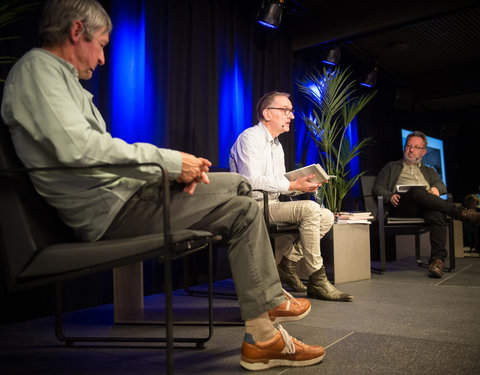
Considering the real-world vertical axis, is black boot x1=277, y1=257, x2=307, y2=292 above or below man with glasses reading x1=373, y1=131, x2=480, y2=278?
below

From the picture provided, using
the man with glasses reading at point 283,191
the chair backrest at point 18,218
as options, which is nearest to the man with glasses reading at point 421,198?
the man with glasses reading at point 283,191

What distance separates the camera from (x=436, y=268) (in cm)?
339

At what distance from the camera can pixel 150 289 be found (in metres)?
2.88

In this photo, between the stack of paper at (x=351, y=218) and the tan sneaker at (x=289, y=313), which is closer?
the tan sneaker at (x=289, y=313)

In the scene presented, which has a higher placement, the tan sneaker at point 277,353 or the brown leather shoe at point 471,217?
the brown leather shoe at point 471,217

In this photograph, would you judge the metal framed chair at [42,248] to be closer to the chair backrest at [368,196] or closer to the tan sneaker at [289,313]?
the tan sneaker at [289,313]

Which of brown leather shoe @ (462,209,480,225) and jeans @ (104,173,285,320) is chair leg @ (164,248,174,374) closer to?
jeans @ (104,173,285,320)

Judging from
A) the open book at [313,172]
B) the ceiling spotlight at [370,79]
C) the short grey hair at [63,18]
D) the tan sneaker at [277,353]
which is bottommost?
the tan sneaker at [277,353]

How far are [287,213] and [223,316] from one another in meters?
0.84

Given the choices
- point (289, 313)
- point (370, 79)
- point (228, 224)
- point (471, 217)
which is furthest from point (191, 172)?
point (370, 79)

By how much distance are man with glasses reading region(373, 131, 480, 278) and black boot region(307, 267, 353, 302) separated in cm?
131

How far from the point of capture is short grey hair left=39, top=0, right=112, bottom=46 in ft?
4.31

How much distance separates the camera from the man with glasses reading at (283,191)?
2555mm

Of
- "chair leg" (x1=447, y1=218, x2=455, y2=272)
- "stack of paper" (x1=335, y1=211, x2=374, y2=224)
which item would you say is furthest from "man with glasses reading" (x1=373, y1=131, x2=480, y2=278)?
"stack of paper" (x1=335, y1=211, x2=374, y2=224)
